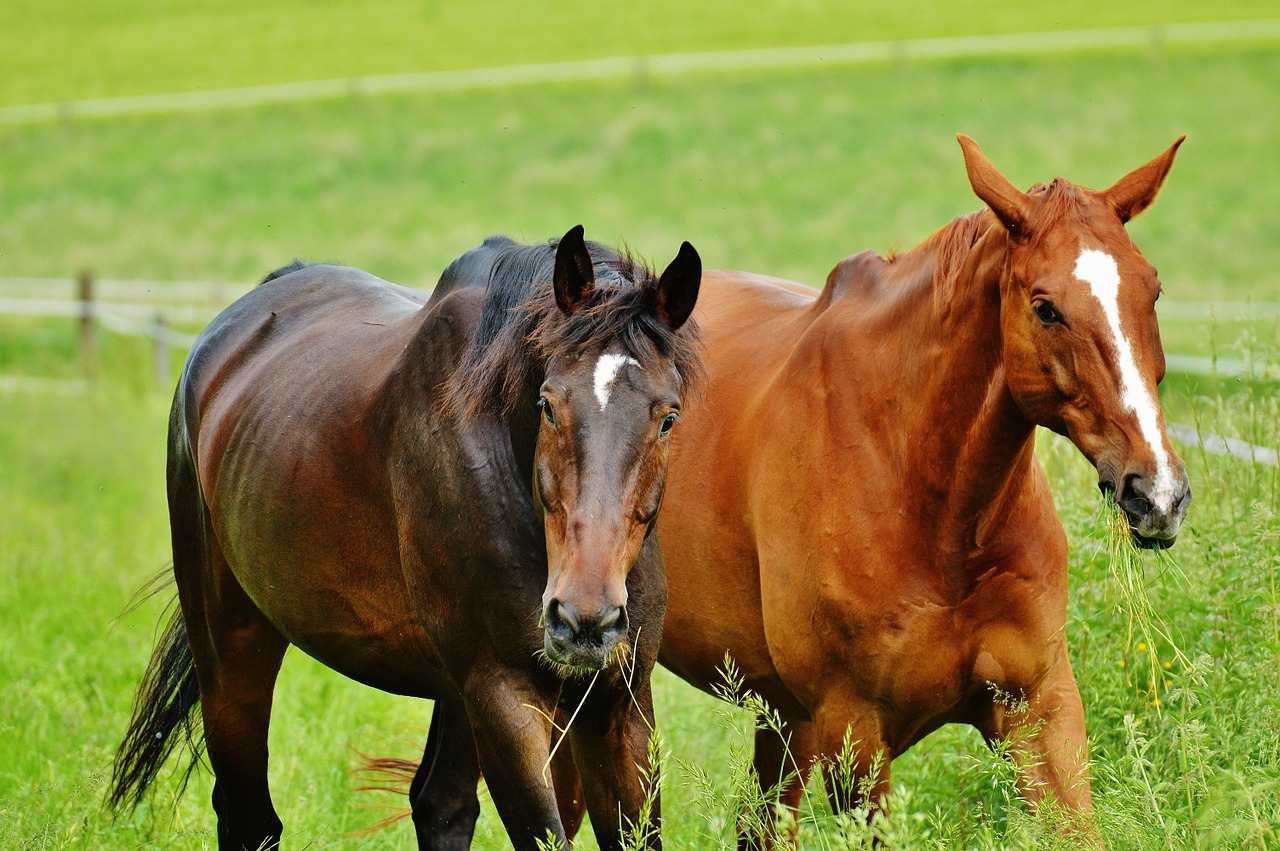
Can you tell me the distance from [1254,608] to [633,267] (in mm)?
2424

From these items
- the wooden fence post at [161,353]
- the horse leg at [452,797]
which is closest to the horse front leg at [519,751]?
the horse leg at [452,797]

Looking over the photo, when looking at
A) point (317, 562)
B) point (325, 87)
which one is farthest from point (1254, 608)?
point (325, 87)

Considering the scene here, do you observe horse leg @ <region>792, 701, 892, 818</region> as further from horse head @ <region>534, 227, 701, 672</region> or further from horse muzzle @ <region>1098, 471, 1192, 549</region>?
horse muzzle @ <region>1098, 471, 1192, 549</region>

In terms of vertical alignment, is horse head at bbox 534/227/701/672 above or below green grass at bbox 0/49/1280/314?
above

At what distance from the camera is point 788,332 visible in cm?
468

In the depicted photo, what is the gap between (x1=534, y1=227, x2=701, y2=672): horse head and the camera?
2.98 meters

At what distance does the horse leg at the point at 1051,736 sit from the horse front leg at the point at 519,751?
120cm

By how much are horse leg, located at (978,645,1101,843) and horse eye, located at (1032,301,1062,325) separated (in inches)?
40.4

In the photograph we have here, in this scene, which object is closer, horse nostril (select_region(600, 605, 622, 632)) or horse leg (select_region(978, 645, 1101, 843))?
horse nostril (select_region(600, 605, 622, 632))

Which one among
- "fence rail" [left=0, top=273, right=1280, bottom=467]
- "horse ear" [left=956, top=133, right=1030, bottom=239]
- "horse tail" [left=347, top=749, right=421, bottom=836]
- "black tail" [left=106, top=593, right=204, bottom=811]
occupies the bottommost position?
"fence rail" [left=0, top=273, right=1280, bottom=467]

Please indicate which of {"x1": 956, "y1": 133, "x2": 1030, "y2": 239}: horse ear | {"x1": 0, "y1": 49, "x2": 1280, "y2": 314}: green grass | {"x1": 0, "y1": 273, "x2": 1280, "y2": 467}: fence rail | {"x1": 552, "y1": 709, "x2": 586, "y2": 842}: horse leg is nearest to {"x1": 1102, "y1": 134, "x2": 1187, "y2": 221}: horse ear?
{"x1": 956, "y1": 133, "x2": 1030, "y2": 239}: horse ear

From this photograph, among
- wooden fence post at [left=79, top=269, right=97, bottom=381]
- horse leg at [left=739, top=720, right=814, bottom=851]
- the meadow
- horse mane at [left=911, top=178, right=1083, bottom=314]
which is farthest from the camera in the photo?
wooden fence post at [left=79, top=269, right=97, bottom=381]

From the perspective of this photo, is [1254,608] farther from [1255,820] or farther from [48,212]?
[48,212]

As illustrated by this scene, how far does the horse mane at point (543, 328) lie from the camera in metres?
3.32
